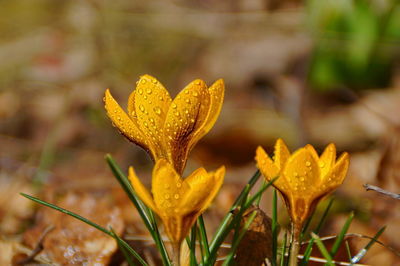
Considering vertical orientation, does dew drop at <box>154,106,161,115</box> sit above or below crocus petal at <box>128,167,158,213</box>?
above

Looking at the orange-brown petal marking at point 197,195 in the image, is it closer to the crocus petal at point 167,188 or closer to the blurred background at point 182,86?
the crocus petal at point 167,188

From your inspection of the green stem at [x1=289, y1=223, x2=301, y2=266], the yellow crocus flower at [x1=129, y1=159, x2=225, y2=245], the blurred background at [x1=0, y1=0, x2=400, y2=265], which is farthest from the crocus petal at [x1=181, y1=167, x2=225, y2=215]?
the blurred background at [x1=0, y1=0, x2=400, y2=265]

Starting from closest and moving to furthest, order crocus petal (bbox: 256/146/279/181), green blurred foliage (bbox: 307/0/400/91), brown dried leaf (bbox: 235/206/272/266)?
1. crocus petal (bbox: 256/146/279/181)
2. brown dried leaf (bbox: 235/206/272/266)
3. green blurred foliage (bbox: 307/0/400/91)

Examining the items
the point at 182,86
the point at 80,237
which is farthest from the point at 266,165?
the point at 182,86

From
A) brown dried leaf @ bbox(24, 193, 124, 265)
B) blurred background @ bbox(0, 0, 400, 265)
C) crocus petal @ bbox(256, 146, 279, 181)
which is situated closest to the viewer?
crocus petal @ bbox(256, 146, 279, 181)

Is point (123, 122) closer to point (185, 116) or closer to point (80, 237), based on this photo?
point (185, 116)

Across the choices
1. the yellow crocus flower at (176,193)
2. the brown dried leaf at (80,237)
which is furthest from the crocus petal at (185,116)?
the brown dried leaf at (80,237)

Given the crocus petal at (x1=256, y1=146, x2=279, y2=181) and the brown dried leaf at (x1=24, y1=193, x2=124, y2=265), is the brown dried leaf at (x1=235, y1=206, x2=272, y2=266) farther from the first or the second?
the brown dried leaf at (x1=24, y1=193, x2=124, y2=265)

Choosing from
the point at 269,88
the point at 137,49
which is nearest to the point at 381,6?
the point at 269,88
